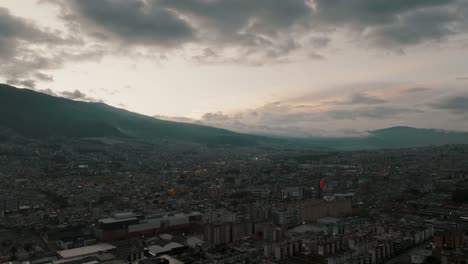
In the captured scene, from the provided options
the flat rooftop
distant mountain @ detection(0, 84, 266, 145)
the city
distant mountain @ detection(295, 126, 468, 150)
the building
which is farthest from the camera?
distant mountain @ detection(295, 126, 468, 150)

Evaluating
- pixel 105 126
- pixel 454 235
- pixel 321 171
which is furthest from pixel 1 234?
pixel 105 126

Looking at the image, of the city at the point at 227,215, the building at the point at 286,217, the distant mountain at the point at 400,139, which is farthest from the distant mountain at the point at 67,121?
the building at the point at 286,217

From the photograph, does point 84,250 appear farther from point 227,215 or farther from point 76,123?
point 76,123

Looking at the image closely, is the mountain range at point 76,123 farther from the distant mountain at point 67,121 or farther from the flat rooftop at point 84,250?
the flat rooftop at point 84,250

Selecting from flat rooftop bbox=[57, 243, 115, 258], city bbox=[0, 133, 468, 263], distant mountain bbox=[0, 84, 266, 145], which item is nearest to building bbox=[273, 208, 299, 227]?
city bbox=[0, 133, 468, 263]

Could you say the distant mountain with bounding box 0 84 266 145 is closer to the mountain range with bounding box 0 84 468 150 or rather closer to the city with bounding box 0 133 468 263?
the mountain range with bounding box 0 84 468 150

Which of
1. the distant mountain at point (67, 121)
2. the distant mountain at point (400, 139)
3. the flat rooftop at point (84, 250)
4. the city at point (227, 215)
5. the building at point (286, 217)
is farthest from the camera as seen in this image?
the distant mountain at point (400, 139)

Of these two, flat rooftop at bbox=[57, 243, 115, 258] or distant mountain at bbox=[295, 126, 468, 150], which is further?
distant mountain at bbox=[295, 126, 468, 150]

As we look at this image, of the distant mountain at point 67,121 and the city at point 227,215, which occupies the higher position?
the distant mountain at point 67,121
